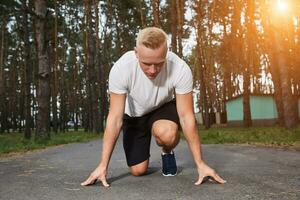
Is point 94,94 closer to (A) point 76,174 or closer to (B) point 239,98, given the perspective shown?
(B) point 239,98

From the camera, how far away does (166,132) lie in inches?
181

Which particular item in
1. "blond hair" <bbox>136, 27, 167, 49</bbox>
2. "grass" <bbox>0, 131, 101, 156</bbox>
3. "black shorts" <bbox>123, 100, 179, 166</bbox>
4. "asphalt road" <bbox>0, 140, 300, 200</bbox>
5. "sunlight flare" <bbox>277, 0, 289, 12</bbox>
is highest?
"sunlight flare" <bbox>277, 0, 289, 12</bbox>

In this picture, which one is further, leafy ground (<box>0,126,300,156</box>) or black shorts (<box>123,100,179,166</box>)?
leafy ground (<box>0,126,300,156</box>)

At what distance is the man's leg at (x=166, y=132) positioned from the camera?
462cm

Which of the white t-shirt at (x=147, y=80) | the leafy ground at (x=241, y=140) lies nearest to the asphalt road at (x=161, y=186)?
the white t-shirt at (x=147, y=80)

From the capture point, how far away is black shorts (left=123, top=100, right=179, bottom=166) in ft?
15.8

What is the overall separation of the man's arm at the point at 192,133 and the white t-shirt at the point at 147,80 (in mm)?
104

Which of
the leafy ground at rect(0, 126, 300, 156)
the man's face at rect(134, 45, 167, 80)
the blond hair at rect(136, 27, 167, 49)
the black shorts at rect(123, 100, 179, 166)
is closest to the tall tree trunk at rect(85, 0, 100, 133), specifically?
the leafy ground at rect(0, 126, 300, 156)

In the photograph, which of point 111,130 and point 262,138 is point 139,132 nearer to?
point 111,130

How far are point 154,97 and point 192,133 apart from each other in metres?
0.59

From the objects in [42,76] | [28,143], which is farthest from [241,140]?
[28,143]

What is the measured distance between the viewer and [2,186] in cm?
449

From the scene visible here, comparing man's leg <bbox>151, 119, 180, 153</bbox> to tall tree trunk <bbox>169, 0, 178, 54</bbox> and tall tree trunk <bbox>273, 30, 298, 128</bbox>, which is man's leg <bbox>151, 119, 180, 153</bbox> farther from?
tall tree trunk <bbox>169, 0, 178, 54</bbox>

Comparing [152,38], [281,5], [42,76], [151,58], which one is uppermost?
[281,5]
